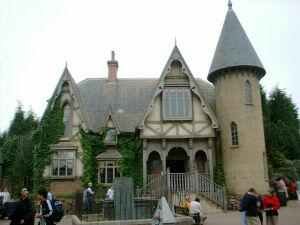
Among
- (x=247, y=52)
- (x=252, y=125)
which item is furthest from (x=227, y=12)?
(x=252, y=125)

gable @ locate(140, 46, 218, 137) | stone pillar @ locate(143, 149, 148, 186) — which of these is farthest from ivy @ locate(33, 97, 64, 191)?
gable @ locate(140, 46, 218, 137)

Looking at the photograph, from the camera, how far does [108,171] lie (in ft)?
86.9

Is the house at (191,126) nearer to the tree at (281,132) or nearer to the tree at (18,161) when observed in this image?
the tree at (18,161)

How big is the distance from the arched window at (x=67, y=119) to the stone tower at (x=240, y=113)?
1065cm

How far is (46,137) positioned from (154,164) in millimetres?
8009

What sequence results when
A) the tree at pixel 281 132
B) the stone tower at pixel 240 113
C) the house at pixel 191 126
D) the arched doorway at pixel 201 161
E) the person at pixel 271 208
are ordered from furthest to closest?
the tree at pixel 281 132, the arched doorway at pixel 201 161, the house at pixel 191 126, the stone tower at pixel 240 113, the person at pixel 271 208

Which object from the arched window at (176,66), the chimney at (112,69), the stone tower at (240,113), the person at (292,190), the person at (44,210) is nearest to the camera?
the person at (44,210)

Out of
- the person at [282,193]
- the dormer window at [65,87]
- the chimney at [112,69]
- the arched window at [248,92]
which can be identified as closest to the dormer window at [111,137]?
the dormer window at [65,87]

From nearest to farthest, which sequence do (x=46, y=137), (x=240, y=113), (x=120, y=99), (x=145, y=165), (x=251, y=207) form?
(x=251, y=207), (x=145, y=165), (x=240, y=113), (x=46, y=137), (x=120, y=99)

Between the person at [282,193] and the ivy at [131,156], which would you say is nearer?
the person at [282,193]

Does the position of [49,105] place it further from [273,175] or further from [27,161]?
[273,175]

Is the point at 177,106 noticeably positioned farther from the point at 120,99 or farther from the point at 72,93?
the point at 72,93

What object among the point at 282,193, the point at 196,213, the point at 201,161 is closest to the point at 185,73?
the point at 201,161

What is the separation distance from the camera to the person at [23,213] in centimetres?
896
